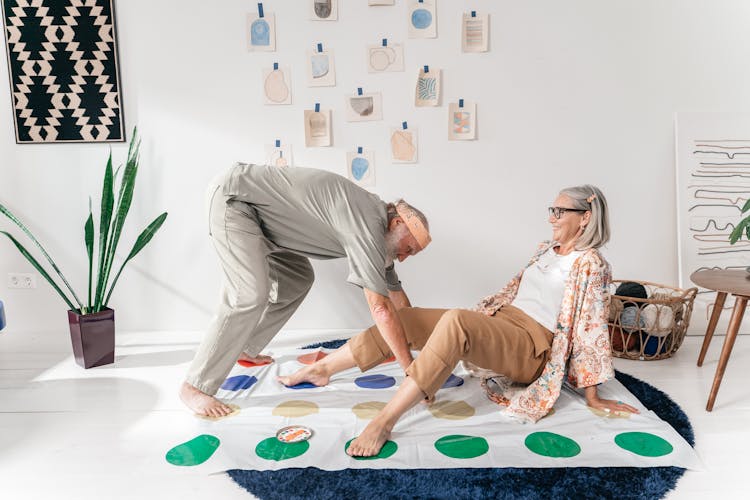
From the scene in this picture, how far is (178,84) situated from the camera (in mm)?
3033

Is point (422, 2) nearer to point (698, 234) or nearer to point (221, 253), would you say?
point (221, 253)

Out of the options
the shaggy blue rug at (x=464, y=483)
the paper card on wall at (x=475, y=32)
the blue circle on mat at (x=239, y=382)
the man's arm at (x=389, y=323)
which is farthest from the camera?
the paper card on wall at (x=475, y=32)

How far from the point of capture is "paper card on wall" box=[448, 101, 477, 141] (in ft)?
9.76

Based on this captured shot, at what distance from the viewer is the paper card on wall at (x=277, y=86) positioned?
117 inches

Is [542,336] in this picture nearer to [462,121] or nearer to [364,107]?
[462,121]

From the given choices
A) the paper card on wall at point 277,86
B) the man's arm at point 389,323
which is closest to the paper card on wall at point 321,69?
the paper card on wall at point 277,86

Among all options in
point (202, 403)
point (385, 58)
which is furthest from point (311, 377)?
point (385, 58)

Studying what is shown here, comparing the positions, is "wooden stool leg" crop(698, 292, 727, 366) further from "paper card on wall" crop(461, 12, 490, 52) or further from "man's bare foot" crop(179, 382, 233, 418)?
"man's bare foot" crop(179, 382, 233, 418)

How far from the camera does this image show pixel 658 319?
255cm

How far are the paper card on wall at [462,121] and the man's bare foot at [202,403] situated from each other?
1840mm

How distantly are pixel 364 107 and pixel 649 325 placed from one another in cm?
184

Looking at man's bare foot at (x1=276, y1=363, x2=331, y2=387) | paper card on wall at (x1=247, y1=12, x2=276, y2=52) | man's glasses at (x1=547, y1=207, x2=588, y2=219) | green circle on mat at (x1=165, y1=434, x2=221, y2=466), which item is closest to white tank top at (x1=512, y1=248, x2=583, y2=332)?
man's glasses at (x1=547, y1=207, x2=588, y2=219)

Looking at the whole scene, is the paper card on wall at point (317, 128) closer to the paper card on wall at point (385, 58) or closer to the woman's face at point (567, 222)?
the paper card on wall at point (385, 58)

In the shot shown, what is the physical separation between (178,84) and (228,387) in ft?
5.74
